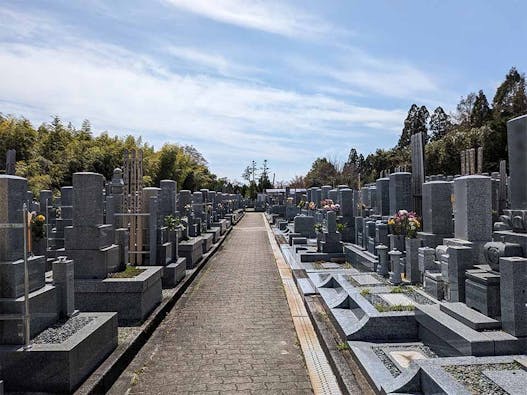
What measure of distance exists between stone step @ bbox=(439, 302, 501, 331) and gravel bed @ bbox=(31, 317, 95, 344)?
3979 mm

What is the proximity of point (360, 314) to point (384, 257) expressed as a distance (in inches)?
122

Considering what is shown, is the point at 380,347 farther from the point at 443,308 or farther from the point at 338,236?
the point at 338,236

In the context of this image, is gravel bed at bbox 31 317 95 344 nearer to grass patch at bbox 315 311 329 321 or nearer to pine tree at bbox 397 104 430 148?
grass patch at bbox 315 311 329 321

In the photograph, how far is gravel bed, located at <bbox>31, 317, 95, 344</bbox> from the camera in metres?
4.32

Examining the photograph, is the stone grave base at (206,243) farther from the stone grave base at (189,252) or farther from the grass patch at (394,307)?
the grass patch at (394,307)

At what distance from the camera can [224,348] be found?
587cm

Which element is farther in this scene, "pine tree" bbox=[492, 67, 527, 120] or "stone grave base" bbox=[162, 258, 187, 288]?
"pine tree" bbox=[492, 67, 527, 120]

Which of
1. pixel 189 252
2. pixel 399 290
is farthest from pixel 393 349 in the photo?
pixel 189 252

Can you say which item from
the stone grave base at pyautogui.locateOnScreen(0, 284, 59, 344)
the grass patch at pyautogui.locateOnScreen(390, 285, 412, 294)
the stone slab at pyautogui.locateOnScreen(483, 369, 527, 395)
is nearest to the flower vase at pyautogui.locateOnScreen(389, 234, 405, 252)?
the grass patch at pyautogui.locateOnScreen(390, 285, 412, 294)

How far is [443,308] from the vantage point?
510 cm

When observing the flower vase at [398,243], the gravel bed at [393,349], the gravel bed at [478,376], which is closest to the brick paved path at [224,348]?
the gravel bed at [393,349]

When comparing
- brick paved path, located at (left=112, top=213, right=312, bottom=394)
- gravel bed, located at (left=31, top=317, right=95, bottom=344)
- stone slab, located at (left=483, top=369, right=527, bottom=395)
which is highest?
gravel bed, located at (left=31, top=317, right=95, bottom=344)

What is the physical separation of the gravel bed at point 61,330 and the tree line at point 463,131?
2019 centimetres

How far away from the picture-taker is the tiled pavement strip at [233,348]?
4719 mm
